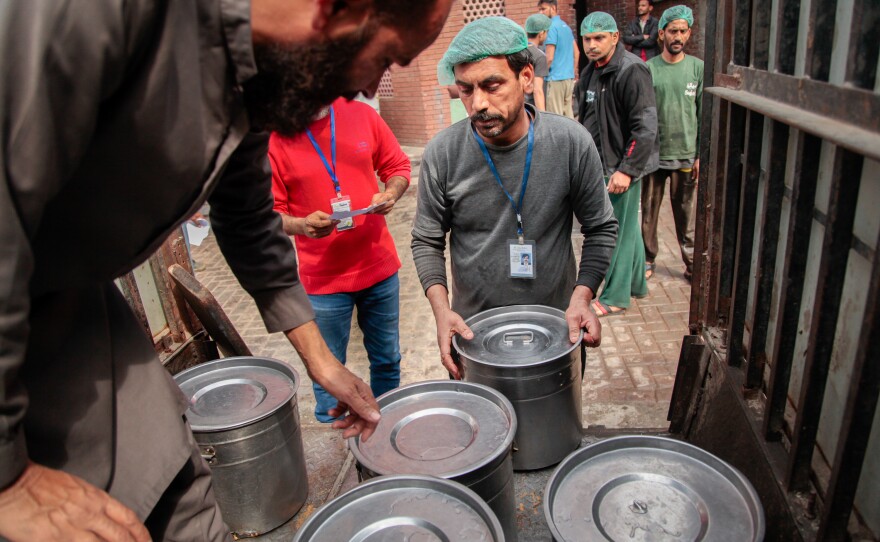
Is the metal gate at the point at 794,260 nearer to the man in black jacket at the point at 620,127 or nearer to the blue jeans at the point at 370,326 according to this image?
the blue jeans at the point at 370,326

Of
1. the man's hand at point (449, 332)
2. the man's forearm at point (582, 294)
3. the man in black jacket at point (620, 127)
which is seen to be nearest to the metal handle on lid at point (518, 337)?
the man's hand at point (449, 332)

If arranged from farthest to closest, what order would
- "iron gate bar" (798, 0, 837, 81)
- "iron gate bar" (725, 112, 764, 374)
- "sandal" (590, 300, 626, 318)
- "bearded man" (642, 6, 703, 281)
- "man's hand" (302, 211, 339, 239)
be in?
"bearded man" (642, 6, 703, 281), "sandal" (590, 300, 626, 318), "man's hand" (302, 211, 339, 239), "iron gate bar" (725, 112, 764, 374), "iron gate bar" (798, 0, 837, 81)

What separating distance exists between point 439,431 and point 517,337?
1.86 ft

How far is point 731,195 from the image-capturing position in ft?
6.98

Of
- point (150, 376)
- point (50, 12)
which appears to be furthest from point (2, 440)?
point (50, 12)

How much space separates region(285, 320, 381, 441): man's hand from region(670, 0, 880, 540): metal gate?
1122 millimetres

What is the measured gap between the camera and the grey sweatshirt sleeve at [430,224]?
2677mm

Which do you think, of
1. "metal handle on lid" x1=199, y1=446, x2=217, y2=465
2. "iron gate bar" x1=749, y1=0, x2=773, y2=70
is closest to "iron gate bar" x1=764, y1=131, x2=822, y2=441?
"iron gate bar" x1=749, y1=0, x2=773, y2=70

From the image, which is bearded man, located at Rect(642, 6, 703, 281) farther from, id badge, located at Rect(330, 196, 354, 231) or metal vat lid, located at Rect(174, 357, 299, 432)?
metal vat lid, located at Rect(174, 357, 299, 432)

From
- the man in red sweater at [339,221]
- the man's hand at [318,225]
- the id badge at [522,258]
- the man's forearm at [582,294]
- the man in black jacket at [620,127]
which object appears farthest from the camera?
the man in black jacket at [620,127]

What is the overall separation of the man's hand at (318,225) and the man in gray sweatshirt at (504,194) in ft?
1.73

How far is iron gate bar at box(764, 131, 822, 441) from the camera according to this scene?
1477 mm

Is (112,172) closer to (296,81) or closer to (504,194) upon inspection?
(296,81)

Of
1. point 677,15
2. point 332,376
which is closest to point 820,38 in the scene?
point 332,376
